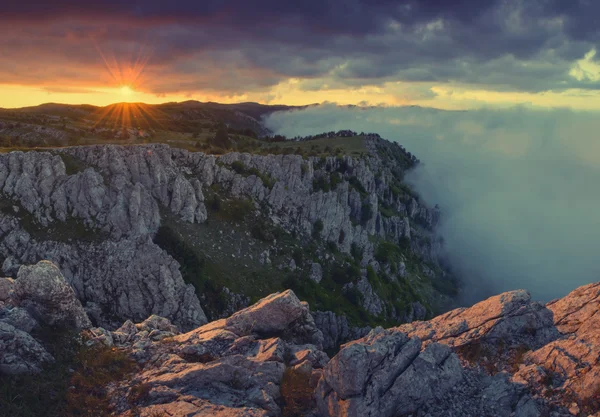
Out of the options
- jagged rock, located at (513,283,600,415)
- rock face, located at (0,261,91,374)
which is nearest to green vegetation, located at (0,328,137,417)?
rock face, located at (0,261,91,374)

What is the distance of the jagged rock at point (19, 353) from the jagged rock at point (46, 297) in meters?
2.39

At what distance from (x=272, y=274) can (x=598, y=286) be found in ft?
160

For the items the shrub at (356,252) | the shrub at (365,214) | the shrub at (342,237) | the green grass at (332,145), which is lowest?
the shrub at (356,252)

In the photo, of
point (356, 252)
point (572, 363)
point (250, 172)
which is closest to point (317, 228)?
point (356, 252)

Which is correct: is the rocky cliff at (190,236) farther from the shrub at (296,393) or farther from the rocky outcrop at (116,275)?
the shrub at (296,393)

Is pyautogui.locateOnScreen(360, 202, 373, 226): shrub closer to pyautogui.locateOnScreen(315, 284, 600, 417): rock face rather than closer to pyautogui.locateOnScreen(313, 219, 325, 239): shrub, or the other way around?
pyautogui.locateOnScreen(313, 219, 325, 239): shrub

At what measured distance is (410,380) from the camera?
19.1 metres

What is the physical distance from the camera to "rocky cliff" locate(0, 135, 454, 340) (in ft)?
167

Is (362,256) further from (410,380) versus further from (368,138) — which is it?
(368,138)

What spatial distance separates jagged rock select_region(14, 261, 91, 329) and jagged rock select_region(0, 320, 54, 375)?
2.39 metres

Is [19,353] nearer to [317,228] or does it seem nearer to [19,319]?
[19,319]

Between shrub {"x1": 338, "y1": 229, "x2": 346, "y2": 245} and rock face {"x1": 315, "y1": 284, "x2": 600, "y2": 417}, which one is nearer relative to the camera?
rock face {"x1": 315, "y1": 284, "x2": 600, "y2": 417}

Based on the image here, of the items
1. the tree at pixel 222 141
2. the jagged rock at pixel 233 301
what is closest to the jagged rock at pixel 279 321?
the jagged rock at pixel 233 301

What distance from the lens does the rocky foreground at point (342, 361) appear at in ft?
61.1
